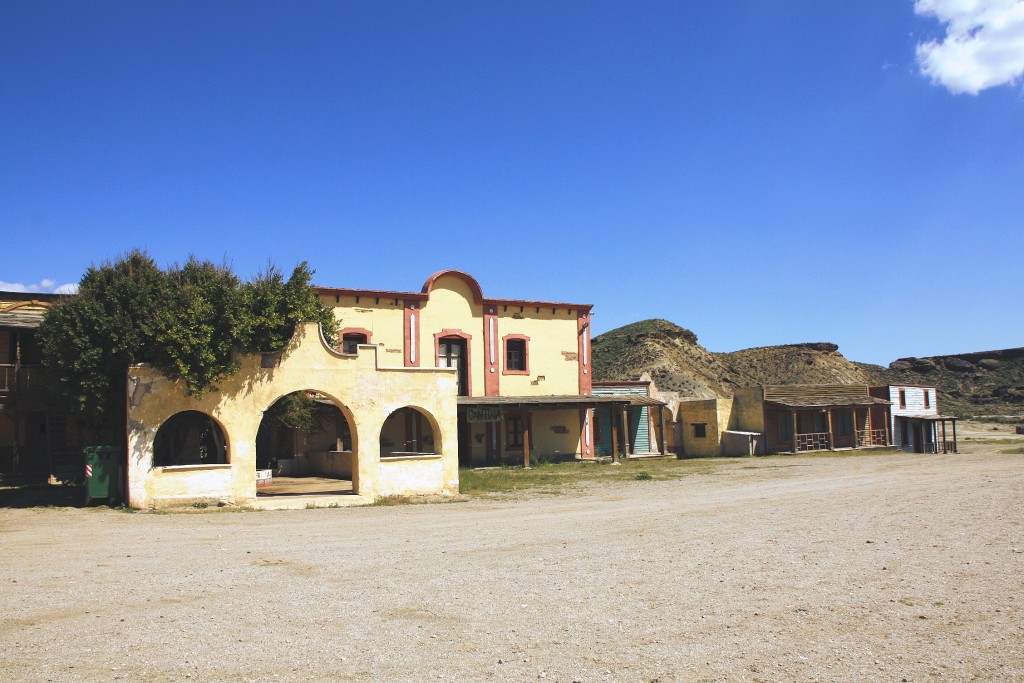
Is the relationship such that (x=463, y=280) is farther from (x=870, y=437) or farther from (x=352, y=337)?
(x=870, y=437)

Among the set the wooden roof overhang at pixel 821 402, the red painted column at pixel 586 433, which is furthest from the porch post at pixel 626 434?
the wooden roof overhang at pixel 821 402

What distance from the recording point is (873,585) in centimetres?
901

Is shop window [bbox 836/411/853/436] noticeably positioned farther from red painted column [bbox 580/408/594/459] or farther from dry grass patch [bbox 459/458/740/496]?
red painted column [bbox 580/408/594/459]

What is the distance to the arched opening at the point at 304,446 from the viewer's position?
23750 millimetres

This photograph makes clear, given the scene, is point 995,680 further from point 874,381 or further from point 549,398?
point 874,381

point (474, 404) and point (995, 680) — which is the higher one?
point (474, 404)

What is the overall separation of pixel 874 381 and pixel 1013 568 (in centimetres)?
7778

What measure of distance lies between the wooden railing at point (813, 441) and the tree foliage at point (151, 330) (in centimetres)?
2971

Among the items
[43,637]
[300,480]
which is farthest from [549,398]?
[43,637]

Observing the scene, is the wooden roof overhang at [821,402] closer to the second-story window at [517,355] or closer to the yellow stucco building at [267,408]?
the second-story window at [517,355]

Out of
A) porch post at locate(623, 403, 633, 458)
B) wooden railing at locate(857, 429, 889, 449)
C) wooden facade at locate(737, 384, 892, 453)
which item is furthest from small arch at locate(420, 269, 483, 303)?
wooden railing at locate(857, 429, 889, 449)

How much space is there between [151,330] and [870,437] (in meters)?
37.7

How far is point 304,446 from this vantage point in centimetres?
2803

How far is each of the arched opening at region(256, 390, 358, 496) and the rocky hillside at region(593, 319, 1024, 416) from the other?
110ft
